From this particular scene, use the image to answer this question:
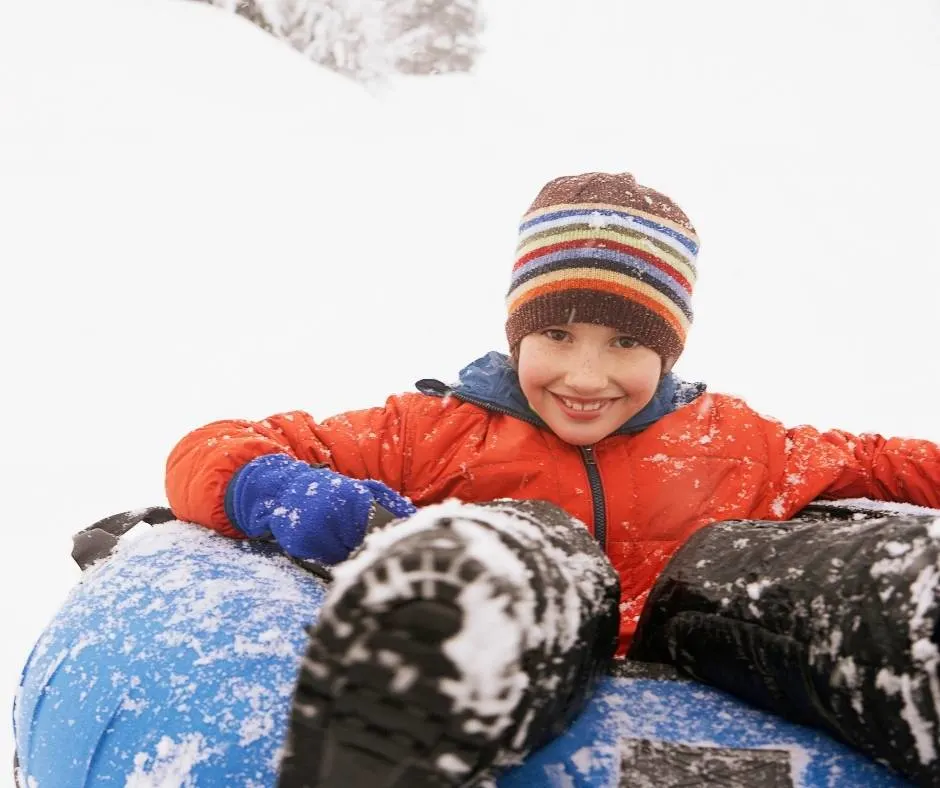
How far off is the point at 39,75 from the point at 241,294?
2.83 metres

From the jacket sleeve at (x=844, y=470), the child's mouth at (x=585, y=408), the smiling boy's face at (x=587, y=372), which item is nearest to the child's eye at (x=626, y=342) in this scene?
the smiling boy's face at (x=587, y=372)

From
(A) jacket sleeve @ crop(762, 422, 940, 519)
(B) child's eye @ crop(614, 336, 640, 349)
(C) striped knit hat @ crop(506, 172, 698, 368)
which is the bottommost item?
(A) jacket sleeve @ crop(762, 422, 940, 519)

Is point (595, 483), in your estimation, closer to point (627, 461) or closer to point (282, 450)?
point (627, 461)

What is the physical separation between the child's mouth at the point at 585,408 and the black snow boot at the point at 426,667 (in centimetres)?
87

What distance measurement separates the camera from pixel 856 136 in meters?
11.2

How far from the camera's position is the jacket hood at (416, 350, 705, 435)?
5.59 feet

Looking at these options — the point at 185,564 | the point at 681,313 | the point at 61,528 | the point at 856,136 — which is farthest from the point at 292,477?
the point at 856,136

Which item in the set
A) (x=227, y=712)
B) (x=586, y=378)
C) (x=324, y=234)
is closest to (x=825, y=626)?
(x=227, y=712)

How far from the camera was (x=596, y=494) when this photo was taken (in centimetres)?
161

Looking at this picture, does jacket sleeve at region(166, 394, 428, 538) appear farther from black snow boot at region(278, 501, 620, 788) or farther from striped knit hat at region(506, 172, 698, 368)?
black snow boot at region(278, 501, 620, 788)

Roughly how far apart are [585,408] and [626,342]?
158 millimetres

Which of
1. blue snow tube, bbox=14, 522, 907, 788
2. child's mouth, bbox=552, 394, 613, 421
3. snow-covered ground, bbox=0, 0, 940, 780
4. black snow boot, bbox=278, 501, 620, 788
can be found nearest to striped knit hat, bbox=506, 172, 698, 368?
child's mouth, bbox=552, 394, 613, 421

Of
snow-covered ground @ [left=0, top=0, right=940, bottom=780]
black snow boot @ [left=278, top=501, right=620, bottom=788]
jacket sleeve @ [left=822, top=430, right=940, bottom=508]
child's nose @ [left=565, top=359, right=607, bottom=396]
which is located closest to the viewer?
black snow boot @ [left=278, top=501, right=620, bottom=788]

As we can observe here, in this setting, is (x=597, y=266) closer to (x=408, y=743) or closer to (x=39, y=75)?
(x=408, y=743)
